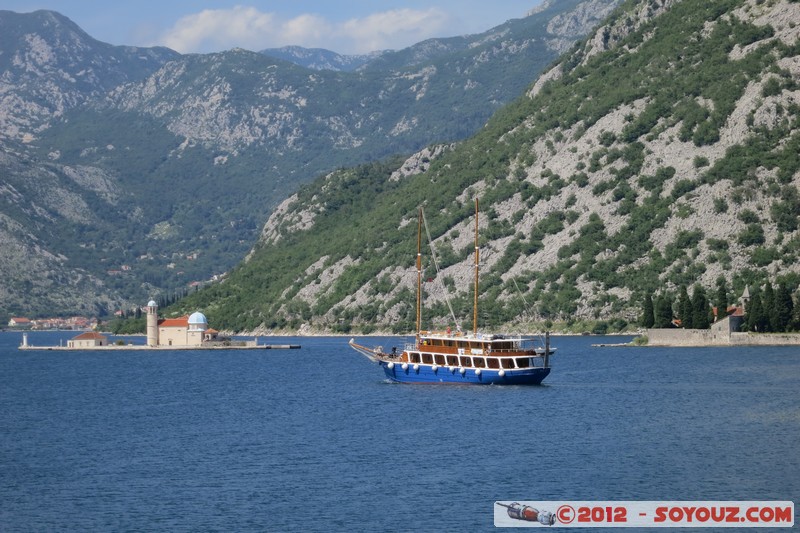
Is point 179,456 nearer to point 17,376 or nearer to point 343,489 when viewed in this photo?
point 343,489

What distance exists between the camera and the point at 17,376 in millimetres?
186750

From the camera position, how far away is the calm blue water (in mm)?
78250

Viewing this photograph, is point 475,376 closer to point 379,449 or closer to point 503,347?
point 503,347

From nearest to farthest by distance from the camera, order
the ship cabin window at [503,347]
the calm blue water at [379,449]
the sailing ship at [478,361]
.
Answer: the calm blue water at [379,449]
the sailing ship at [478,361]
the ship cabin window at [503,347]

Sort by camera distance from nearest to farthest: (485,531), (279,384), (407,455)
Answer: (485,531) → (407,455) → (279,384)

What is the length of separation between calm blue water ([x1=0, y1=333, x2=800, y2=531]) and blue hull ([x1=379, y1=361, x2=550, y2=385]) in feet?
7.15

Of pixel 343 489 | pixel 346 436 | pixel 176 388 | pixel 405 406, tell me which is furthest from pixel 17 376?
pixel 343 489

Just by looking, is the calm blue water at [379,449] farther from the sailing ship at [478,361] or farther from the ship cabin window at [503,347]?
the ship cabin window at [503,347]

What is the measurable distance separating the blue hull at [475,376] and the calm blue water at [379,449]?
218cm

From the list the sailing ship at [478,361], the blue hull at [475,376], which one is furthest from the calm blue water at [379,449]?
the sailing ship at [478,361]

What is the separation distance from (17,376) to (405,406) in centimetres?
7718

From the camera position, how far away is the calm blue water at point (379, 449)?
78.2 meters

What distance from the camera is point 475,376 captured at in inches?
5704

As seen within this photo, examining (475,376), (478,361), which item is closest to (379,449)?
(475,376)
